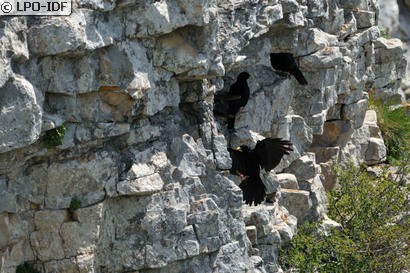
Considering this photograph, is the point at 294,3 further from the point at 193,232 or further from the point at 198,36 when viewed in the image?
the point at 193,232

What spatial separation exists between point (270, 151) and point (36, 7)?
4945mm

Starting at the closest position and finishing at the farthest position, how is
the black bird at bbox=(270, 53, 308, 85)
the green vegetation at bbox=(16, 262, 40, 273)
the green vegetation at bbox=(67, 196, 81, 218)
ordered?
the green vegetation at bbox=(16, 262, 40, 273) < the green vegetation at bbox=(67, 196, 81, 218) < the black bird at bbox=(270, 53, 308, 85)

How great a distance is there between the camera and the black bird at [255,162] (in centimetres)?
1468

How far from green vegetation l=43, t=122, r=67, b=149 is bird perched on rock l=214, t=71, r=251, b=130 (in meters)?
3.63

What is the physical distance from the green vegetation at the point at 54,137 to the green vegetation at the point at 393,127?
1122cm

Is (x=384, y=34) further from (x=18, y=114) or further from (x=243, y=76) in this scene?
(x=18, y=114)

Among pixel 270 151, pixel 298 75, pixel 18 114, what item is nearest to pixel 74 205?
pixel 18 114

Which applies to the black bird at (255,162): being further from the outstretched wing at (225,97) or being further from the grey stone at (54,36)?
the grey stone at (54,36)

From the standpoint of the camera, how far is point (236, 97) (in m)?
14.6

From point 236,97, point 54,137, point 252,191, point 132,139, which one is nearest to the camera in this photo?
point 54,137

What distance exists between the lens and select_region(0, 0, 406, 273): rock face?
11094 mm

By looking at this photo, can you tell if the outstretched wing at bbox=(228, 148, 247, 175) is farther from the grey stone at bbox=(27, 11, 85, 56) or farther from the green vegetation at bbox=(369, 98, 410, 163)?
the green vegetation at bbox=(369, 98, 410, 163)

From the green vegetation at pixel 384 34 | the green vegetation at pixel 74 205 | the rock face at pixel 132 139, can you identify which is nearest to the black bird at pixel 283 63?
the rock face at pixel 132 139

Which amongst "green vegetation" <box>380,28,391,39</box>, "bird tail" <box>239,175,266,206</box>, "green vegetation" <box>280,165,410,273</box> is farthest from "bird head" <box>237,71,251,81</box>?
"green vegetation" <box>380,28,391,39</box>
